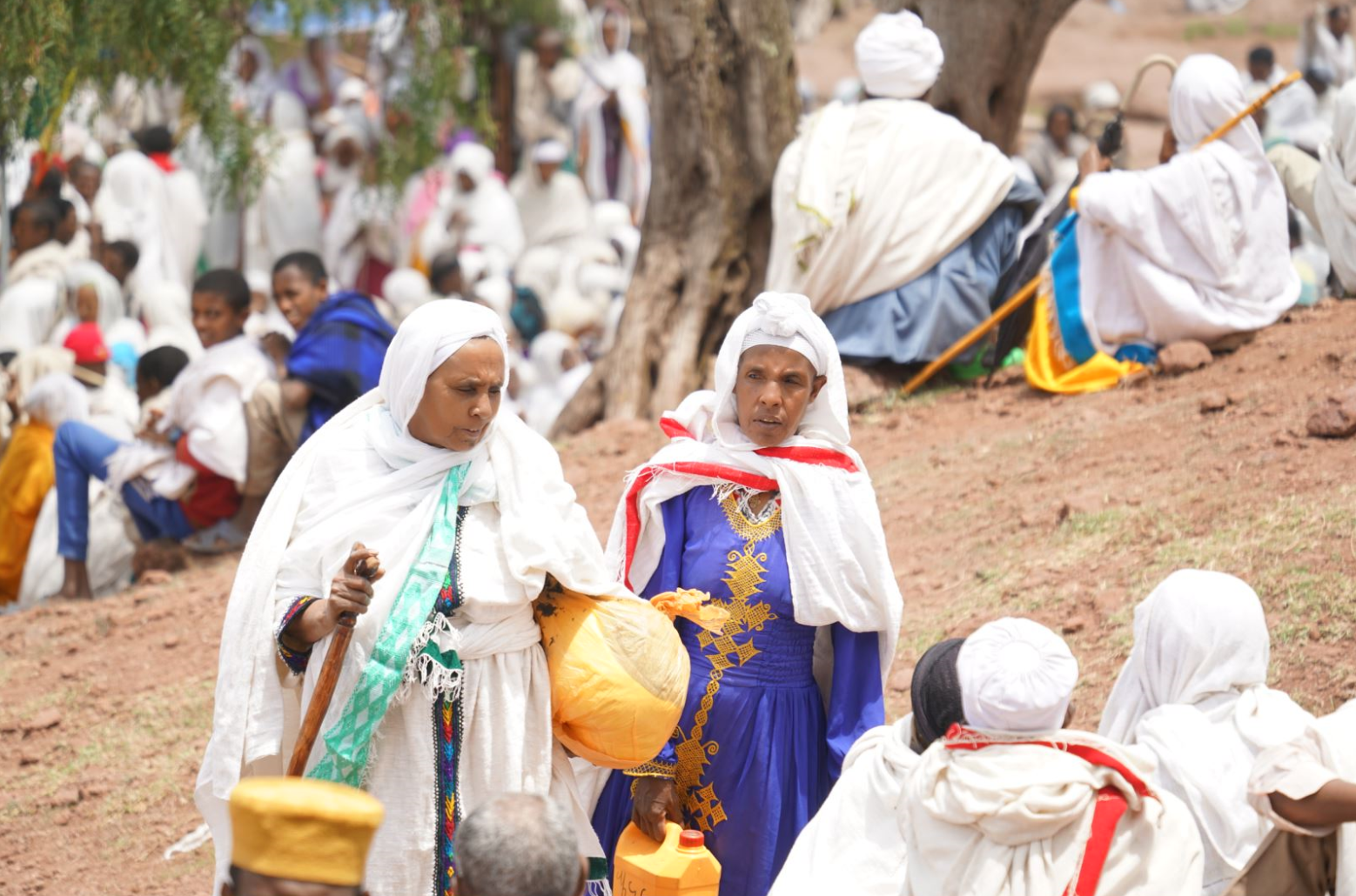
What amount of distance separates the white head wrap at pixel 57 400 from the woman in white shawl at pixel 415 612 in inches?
208

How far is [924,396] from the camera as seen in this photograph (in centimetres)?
839

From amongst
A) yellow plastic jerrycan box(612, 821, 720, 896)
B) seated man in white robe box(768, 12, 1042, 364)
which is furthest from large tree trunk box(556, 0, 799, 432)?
yellow plastic jerrycan box(612, 821, 720, 896)

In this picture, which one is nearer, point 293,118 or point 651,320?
point 651,320

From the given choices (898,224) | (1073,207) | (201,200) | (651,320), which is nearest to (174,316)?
(201,200)

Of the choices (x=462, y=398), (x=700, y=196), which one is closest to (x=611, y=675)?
(x=462, y=398)

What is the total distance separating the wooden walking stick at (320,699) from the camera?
361 cm

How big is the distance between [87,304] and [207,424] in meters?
4.25

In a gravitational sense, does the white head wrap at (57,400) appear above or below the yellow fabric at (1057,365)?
below

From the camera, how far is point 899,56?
8.16 metres

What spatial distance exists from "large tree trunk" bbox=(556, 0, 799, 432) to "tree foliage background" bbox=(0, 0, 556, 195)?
1.97 m

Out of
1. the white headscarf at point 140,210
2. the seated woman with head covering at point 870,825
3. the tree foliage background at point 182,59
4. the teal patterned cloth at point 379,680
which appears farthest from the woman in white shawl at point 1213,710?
the white headscarf at point 140,210

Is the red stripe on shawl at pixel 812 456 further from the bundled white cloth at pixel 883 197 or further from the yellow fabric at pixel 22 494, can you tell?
the yellow fabric at pixel 22 494

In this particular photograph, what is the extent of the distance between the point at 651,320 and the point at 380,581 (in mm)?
5445

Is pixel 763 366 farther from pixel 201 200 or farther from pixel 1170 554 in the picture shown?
pixel 201 200
